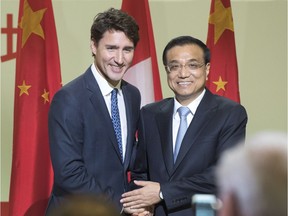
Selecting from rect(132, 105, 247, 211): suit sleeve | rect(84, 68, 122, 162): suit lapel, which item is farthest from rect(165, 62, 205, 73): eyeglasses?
rect(84, 68, 122, 162): suit lapel

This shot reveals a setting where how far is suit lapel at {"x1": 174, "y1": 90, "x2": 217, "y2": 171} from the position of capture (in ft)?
8.80

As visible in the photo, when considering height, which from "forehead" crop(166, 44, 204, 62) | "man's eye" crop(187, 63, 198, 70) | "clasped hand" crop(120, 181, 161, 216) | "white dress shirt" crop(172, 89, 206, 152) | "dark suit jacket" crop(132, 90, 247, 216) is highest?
"forehead" crop(166, 44, 204, 62)

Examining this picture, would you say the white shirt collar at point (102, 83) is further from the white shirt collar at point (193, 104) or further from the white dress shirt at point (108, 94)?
the white shirt collar at point (193, 104)

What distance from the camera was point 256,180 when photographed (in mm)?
898

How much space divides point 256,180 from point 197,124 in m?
1.83

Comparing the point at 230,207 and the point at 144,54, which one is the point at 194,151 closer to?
the point at 144,54

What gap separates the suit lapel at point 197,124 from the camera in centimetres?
268

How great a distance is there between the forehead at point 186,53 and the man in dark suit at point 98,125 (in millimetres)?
199

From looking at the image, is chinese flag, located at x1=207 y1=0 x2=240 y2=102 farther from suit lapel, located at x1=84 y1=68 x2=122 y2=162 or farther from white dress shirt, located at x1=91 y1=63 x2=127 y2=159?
suit lapel, located at x1=84 y1=68 x2=122 y2=162

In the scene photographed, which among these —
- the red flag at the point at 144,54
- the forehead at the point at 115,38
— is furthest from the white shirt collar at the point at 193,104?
the red flag at the point at 144,54

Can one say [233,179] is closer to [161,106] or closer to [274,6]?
[161,106]

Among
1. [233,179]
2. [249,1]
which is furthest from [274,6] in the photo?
[233,179]

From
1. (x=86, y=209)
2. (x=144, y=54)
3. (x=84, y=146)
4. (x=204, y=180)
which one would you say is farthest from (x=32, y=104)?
(x=86, y=209)

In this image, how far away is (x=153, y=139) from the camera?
2.79 m
